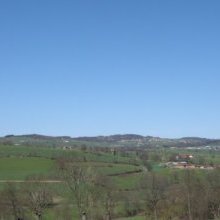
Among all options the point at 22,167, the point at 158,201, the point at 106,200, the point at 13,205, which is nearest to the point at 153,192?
the point at 158,201

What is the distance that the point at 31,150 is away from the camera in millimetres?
170750

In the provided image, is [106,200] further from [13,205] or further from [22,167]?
[22,167]

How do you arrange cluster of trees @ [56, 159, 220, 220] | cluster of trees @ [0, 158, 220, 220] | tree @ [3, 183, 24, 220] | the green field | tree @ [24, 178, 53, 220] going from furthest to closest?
the green field → cluster of trees @ [56, 159, 220, 220] → tree @ [3, 183, 24, 220] → tree @ [24, 178, 53, 220] → cluster of trees @ [0, 158, 220, 220]

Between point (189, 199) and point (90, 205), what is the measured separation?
16466mm

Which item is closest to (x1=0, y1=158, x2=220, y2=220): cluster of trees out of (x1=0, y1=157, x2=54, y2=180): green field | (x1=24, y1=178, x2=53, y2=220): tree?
(x1=24, y1=178, x2=53, y2=220): tree

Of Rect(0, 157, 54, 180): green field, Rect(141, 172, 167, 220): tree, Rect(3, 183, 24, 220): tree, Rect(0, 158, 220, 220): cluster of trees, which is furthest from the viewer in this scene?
Rect(0, 157, 54, 180): green field

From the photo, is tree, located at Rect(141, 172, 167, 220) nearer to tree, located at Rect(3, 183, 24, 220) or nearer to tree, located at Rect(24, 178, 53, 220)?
tree, located at Rect(24, 178, 53, 220)

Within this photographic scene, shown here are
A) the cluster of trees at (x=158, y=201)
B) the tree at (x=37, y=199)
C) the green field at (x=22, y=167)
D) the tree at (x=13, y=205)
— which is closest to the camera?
the tree at (x=37, y=199)

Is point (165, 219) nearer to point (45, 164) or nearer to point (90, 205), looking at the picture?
point (90, 205)

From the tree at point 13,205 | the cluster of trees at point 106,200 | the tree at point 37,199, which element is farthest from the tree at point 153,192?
the tree at point 13,205

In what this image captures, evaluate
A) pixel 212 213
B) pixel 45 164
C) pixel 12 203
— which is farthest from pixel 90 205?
pixel 45 164

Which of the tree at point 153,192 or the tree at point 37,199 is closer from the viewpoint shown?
the tree at point 37,199

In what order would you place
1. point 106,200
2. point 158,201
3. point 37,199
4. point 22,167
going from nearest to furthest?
point 37,199 < point 106,200 < point 158,201 < point 22,167

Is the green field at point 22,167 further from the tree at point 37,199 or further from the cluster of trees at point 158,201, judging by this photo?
the tree at point 37,199
